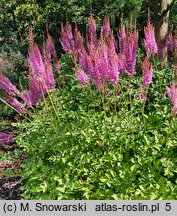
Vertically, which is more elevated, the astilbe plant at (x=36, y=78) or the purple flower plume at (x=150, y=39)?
the purple flower plume at (x=150, y=39)

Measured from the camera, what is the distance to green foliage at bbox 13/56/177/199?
3.22 metres

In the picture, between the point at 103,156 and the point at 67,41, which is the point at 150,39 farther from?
the point at 103,156

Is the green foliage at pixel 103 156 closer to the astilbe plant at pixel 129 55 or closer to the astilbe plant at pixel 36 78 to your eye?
the astilbe plant at pixel 36 78

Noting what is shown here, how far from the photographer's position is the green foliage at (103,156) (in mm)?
3218

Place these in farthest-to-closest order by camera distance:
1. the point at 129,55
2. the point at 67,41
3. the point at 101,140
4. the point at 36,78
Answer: the point at 67,41, the point at 101,140, the point at 36,78, the point at 129,55

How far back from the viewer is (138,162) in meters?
3.40

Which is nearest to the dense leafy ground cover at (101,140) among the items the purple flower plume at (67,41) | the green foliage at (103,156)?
the green foliage at (103,156)

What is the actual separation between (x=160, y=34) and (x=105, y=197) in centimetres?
314

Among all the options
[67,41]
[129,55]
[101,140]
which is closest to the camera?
[129,55]

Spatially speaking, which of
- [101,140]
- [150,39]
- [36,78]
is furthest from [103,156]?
[150,39]

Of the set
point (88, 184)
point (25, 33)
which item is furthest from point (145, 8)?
point (88, 184)

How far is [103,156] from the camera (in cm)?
348

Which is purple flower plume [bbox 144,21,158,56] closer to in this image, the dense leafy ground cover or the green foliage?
the dense leafy ground cover

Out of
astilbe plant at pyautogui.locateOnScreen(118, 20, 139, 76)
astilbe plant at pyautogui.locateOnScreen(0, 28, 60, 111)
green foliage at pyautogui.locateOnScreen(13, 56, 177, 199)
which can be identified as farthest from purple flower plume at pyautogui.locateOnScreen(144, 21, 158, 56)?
astilbe plant at pyautogui.locateOnScreen(0, 28, 60, 111)
